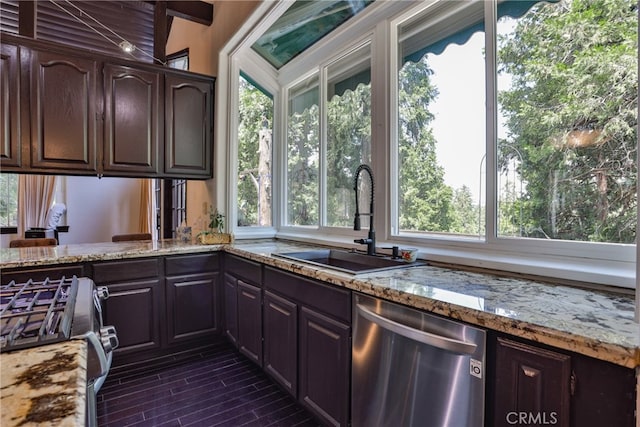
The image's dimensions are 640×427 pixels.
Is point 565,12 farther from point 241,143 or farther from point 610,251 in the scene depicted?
point 241,143

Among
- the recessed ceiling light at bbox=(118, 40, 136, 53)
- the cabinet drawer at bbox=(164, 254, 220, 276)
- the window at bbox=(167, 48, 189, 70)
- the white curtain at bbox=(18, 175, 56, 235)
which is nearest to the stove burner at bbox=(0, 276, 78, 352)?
the cabinet drawer at bbox=(164, 254, 220, 276)

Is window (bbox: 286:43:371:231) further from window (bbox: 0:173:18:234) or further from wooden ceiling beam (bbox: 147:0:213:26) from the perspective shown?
window (bbox: 0:173:18:234)

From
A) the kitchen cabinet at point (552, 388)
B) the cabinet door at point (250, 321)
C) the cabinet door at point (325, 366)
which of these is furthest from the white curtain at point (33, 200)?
the kitchen cabinet at point (552, 388)

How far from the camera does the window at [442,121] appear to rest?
1774mm

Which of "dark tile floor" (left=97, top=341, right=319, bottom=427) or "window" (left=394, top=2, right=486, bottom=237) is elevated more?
"window" (left=394, top=2, right=486, bottom=237)

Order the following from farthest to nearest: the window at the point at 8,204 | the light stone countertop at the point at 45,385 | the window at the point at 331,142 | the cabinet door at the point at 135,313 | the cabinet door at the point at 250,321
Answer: the window at the point at 8,204 → the window at the point at 331,142 → the cabinet door at the point at 135,313 → the cabinet door at the point at 250,321 → the light stone countertop at the point at 45,385

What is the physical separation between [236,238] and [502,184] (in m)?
2.34

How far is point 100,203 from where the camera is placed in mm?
6113

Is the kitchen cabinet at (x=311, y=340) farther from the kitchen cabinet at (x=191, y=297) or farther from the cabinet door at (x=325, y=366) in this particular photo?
the kitchen cabinet at (x=191, y=297)

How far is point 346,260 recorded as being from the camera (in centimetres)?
228

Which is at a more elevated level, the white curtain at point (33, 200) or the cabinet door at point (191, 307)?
the white curtain at point (33, 200)

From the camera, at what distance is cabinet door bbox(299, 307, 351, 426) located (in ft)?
5.07
